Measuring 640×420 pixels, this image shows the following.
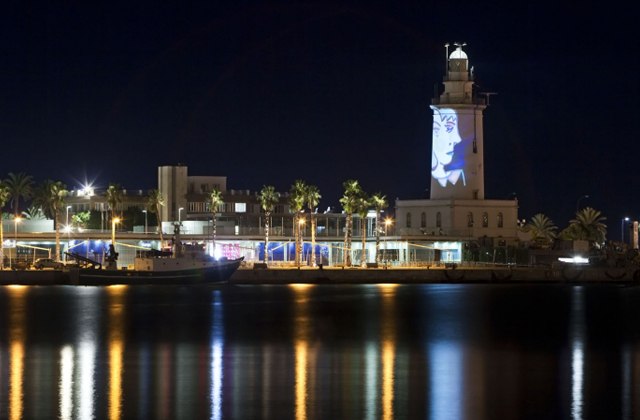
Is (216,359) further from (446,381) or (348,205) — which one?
(348,205)

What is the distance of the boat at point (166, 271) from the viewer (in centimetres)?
9838

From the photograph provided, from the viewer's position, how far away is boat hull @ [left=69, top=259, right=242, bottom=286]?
9862 centimetres

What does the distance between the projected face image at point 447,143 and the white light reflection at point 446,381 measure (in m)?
68.5

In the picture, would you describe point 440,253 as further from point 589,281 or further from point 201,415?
point 201,415

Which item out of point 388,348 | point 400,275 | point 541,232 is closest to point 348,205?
point 400,275

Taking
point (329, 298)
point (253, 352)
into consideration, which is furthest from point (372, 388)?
point (329, 298)

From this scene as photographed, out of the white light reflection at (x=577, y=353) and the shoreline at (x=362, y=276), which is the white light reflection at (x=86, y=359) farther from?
the shoreline at (x=362, y=276)

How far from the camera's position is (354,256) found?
410 feet

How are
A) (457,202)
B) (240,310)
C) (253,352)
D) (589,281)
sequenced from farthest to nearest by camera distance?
(457,202)
(589,281)
(240,310)
(253,352)

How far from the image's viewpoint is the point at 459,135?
12162cm

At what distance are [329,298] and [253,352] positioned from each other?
3454 cm

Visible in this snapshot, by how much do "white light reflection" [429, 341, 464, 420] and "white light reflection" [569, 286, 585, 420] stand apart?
3.05 meters

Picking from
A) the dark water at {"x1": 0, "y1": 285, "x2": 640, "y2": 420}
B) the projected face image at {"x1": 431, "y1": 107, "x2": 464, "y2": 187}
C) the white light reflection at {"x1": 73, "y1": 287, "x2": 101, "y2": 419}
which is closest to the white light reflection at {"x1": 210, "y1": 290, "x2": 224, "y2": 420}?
the dark water at {"x1": 0, "y1": 285, "x2": 640, "y2": 420}

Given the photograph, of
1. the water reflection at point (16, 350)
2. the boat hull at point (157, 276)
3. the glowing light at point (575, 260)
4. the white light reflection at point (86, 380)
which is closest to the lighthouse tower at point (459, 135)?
the glowing light at point (575, 260)
